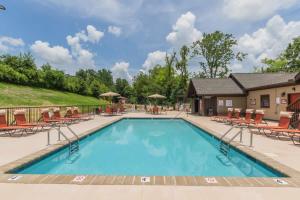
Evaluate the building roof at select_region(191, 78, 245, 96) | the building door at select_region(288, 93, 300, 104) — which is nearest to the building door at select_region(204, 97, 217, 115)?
the building roof at select_region(191, 78, 245, 96)

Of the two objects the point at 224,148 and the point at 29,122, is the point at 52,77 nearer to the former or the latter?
the point at 29,122

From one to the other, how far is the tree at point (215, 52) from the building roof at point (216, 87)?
14214 millimetres

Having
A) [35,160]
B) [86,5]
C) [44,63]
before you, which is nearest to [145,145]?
[35,160]

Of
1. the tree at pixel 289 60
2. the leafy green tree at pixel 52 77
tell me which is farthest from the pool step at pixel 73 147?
the tree at pixel 289 60

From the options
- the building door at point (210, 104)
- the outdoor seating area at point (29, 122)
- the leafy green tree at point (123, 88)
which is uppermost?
the leafy green tree at point (123, 88)

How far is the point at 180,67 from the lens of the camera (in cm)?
3816

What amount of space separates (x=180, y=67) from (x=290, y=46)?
62.5ft

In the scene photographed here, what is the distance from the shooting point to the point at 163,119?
20312 millimetres

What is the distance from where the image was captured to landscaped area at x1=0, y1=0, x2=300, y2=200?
13.6 feet

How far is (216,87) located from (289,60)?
80.8ft

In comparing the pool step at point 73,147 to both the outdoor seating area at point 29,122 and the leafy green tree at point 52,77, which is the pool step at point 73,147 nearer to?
the outdoor seating area at point 29,122

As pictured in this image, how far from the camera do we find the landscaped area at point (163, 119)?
414cm

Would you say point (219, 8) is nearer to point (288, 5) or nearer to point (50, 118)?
point (288, 5)

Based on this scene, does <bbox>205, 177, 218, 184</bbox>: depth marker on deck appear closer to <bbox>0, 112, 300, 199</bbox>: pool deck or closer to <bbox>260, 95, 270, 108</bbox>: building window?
<bbox>0, 112, 300, 199</bbox>: pool deck
